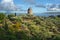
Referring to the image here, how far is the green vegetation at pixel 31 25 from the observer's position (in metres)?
13.5

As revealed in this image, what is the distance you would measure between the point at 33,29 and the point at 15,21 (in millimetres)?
1607

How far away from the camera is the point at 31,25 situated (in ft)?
49.9

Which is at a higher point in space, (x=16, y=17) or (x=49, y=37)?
(x=16, y=17)

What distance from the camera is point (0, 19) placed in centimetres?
1541

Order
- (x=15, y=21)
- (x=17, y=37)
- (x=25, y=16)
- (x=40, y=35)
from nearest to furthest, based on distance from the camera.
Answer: (x=17, y=37) → (x=40, y=35) → (x=15, y=21) → (x=25, y=16)

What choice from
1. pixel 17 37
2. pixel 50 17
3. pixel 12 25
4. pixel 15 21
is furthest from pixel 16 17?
pixel 17 37

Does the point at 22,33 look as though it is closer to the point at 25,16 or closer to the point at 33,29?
the point at 33,29

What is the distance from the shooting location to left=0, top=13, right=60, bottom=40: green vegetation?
1352 centimetres

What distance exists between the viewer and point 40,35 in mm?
13086

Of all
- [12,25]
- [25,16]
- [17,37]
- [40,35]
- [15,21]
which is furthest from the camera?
[25,16]

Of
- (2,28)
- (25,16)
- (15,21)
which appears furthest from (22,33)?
(25,16)

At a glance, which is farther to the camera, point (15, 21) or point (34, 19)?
point (34, 19)

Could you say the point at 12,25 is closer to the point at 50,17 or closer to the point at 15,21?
the point at 15,21

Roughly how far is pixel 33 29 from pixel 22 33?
1791mm
